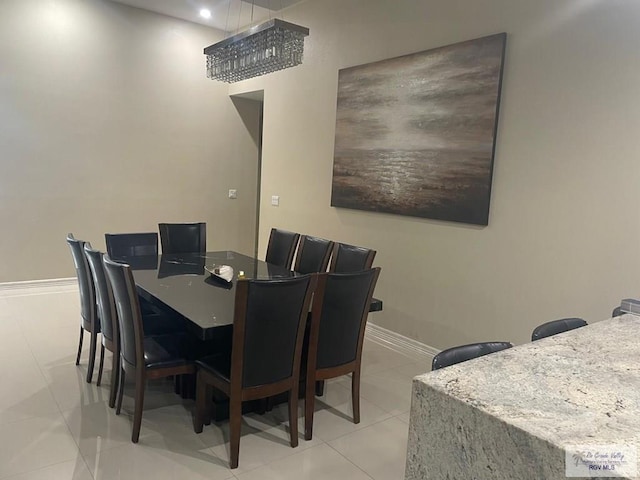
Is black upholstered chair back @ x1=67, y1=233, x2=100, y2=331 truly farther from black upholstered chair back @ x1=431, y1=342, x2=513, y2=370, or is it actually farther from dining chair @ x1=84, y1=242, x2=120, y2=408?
black upholstered chair back @ x1=431, y1=342, x2=513, y2=370

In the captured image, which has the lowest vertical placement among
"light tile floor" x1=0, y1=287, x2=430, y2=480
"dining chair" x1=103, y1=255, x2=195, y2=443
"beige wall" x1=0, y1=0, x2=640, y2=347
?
"light tile floor" x1=0, y1=287, x2=430, y2=480

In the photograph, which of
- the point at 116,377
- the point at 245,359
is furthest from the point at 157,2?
the point at 245,359

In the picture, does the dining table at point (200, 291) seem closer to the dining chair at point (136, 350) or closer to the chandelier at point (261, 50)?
the dining chair at point (136, 350)

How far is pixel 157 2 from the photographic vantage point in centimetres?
521

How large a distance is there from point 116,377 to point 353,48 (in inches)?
134

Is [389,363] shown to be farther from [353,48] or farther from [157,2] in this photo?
[157,2]

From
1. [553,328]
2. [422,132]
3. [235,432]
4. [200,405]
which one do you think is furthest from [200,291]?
[422,132]

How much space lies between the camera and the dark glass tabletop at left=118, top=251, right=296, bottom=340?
2.26 metres

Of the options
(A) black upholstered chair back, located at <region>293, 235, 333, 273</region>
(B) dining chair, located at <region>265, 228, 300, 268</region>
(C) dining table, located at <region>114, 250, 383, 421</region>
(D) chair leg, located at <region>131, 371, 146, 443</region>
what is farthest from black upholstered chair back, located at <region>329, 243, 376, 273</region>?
(D) chair leg, located at <region>131, 371, 146, 443</region>

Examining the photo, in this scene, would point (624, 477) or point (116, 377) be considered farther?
point (116, 377)

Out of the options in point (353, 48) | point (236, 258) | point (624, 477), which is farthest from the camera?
point (353, 48)

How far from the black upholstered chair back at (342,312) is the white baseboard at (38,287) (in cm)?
403

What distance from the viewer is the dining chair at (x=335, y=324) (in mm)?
2434

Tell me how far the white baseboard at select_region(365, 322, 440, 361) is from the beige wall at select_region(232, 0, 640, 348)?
0.22 feet
